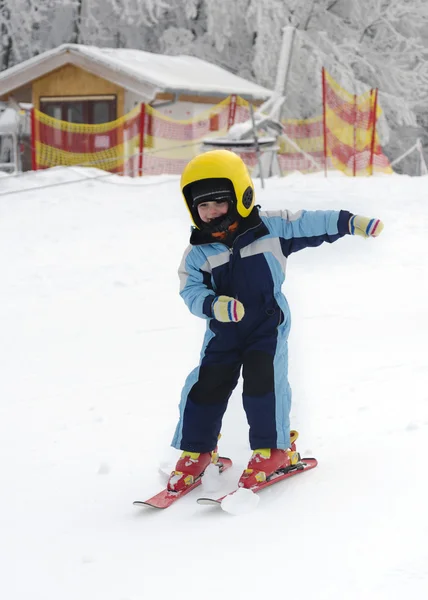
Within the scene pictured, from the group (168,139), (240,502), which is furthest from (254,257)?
(168,139)

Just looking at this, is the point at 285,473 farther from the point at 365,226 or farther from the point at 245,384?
the point at 365,226

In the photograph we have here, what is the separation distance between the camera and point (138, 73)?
17.0 meters

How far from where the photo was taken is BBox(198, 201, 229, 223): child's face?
3.68 metres

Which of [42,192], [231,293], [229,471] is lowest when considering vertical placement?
[42,192]

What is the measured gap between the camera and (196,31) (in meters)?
22.9

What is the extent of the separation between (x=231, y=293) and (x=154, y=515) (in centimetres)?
99

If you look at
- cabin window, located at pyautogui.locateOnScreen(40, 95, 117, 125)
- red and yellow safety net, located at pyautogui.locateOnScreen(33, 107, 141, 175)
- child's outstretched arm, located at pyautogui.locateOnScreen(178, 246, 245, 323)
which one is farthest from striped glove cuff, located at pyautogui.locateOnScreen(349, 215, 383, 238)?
cabin window, located at pyautogui.locateOnScreen(40, 95, 117, 125)

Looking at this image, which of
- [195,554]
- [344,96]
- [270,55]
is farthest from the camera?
[270,55]

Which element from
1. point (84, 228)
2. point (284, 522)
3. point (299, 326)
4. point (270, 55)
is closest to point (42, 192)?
point (84, 228)

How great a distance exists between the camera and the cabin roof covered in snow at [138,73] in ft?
56.6

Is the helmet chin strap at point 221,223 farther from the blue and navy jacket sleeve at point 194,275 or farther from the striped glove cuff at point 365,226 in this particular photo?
the striped glove cuff at point 365,226

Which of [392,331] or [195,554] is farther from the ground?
[195,554]

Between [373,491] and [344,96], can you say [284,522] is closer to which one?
[373,491]

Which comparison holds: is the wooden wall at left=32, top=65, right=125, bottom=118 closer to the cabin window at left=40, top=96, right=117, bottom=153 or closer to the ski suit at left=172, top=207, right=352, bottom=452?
the cabin window at left=40, top=96, right=117, bottom=153
